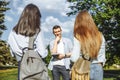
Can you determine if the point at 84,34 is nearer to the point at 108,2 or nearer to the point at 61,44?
the point at 61,44

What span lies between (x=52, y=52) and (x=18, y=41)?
3434 millimetres

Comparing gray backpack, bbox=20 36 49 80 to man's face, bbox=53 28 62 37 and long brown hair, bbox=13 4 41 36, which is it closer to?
→ long brown hair, bbox=13 4 41 36

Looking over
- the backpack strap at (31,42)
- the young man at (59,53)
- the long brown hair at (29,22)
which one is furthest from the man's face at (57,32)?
the backpack strap at (31,42)

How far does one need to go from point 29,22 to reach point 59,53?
366 centimetres

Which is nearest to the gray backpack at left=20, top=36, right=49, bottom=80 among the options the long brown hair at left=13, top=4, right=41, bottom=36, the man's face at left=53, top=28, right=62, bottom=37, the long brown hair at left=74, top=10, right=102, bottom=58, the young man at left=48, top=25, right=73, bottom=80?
the long brown hair at left=13, top=4, right=41, bottom=36

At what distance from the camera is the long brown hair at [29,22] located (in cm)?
745

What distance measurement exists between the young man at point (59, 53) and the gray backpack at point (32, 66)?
3491 millimetres

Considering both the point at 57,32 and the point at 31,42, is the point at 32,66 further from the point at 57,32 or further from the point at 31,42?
the point at 57,32

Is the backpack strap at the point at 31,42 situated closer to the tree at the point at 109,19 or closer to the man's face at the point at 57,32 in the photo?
the man's face at the point at 57,32

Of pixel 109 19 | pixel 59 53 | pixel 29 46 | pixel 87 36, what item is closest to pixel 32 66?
pixel 29 46

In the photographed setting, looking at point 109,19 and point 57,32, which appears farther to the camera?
point 109,19

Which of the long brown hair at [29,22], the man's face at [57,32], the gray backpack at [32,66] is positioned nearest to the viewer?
the gray backpack at [32,66]

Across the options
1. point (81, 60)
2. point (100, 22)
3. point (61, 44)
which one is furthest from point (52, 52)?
point (100, 22)

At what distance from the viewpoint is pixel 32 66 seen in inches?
291
